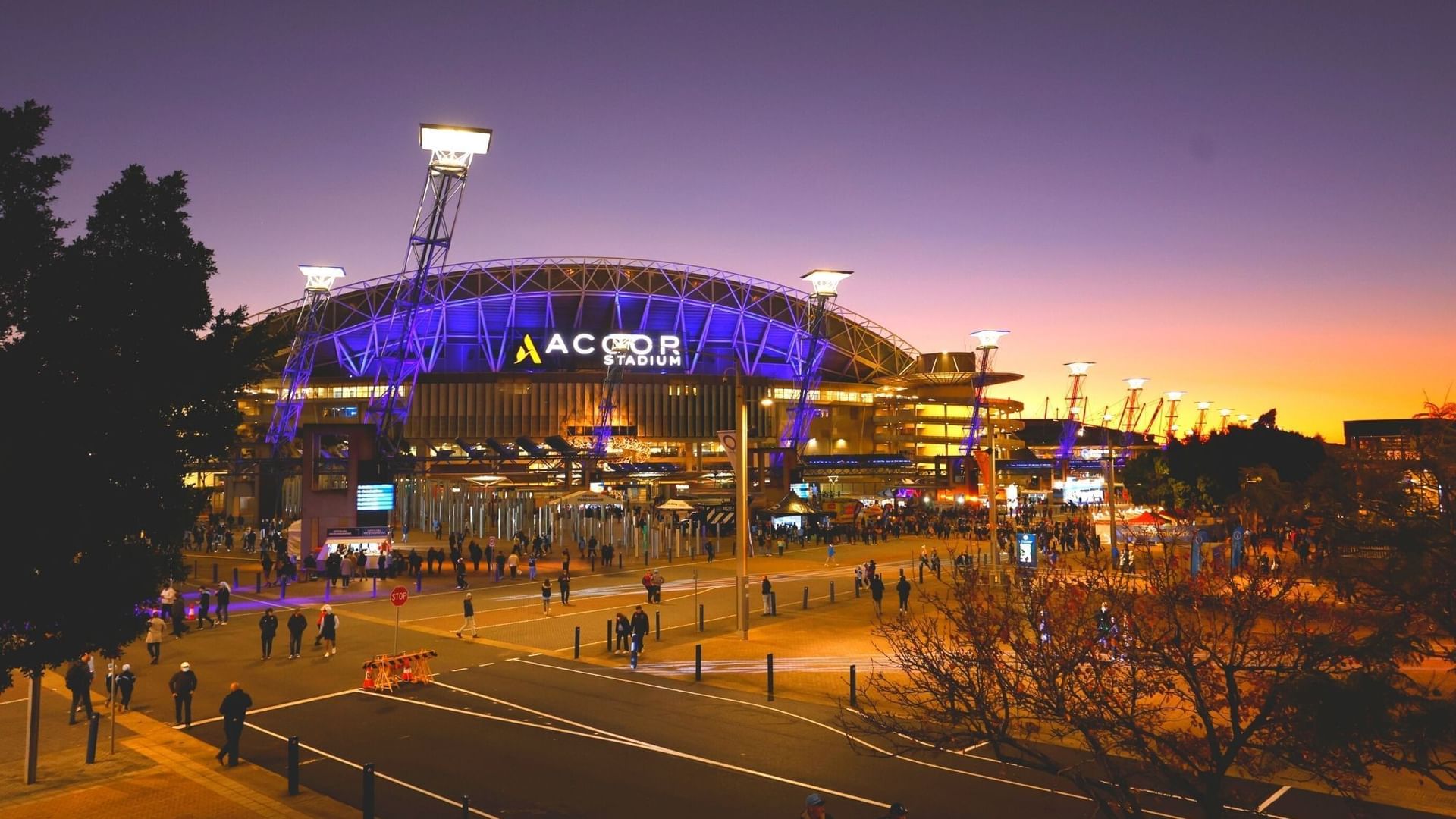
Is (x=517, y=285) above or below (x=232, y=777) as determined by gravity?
above

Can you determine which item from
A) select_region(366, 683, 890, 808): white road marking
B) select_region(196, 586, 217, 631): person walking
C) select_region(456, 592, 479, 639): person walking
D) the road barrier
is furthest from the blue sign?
select_region(196, 586, 217, 631): person walking

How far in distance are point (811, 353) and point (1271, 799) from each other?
3005 inches

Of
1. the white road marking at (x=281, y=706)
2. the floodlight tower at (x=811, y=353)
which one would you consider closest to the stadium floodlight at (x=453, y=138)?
the floodlight tower at (x=811, y=353)

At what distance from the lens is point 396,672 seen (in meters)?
19.4

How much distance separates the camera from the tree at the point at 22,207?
30.7ft

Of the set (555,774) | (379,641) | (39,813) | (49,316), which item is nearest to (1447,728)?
(555,774)

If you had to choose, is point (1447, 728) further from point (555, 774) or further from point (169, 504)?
point (169, 504)

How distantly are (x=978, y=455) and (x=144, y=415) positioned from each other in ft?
258

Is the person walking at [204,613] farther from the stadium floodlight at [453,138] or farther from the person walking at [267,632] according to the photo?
the stadium floodlight at [453,138]

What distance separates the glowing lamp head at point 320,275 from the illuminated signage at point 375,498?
112ft

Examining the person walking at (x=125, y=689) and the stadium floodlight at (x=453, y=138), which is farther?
the stadium floodlight at (x=453, y=138)

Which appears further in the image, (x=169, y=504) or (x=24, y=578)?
(x=169, y=504)

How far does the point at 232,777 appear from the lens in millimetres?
13219

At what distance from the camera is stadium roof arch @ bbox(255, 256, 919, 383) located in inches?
3944
